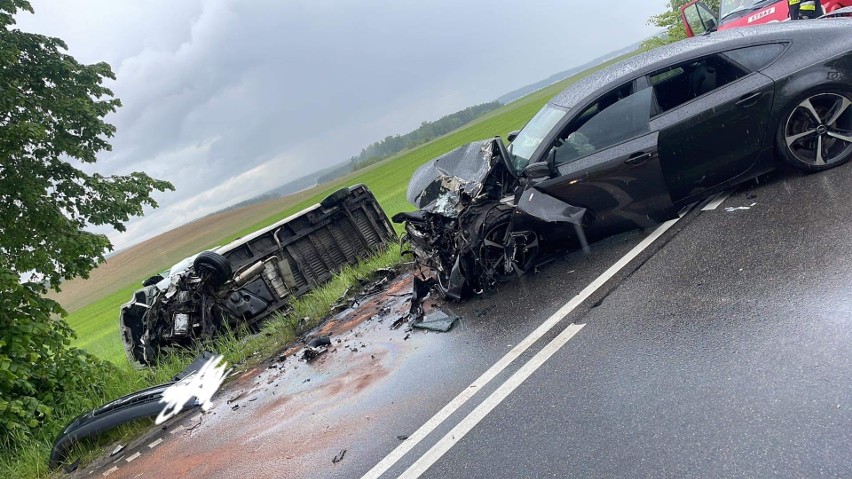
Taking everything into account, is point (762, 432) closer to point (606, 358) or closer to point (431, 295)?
point (606, 358)

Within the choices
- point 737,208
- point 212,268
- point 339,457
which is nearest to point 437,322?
point 339,457

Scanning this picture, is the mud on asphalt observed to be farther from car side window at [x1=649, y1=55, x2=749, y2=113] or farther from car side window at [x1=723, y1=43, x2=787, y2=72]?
Result: car side window at [x1=723, y1=43, x2=787, y2=72]

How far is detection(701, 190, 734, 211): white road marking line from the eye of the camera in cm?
552

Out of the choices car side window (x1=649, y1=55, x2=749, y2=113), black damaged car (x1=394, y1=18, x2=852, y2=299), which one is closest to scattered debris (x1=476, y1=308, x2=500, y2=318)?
black damaged car (x1=394, y1=18, x2=852, y2=299)

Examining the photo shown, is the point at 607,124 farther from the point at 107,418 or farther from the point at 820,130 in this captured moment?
the point at 107,418

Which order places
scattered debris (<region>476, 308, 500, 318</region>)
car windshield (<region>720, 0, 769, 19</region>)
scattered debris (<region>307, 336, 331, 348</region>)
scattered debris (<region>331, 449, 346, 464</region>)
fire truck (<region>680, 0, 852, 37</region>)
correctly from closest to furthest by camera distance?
scattered debris (<region>331, 449, 346, 464</region>)
scattered debris (<region>476, 308, 500, 318</region>)
scattered debris (<region>307, 336, 331, 348</region>)
fire truck (<region>680, 0, 852, 37</region>)
car windshield (<region>720, 0, 769, 19</region>)

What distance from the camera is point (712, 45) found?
542 cm

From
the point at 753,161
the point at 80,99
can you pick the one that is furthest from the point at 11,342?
the point at 753,161

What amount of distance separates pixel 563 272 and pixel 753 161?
2.10 m

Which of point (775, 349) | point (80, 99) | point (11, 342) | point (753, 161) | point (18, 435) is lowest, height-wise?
point (775, 349)

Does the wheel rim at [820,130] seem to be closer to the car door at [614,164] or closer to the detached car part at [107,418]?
the car door at [614,164]

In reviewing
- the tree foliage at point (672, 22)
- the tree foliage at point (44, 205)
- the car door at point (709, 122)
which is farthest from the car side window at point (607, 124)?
the tree foliage at point (672, 22)

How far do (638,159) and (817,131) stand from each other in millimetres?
1685

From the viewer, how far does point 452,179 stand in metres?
6.46
